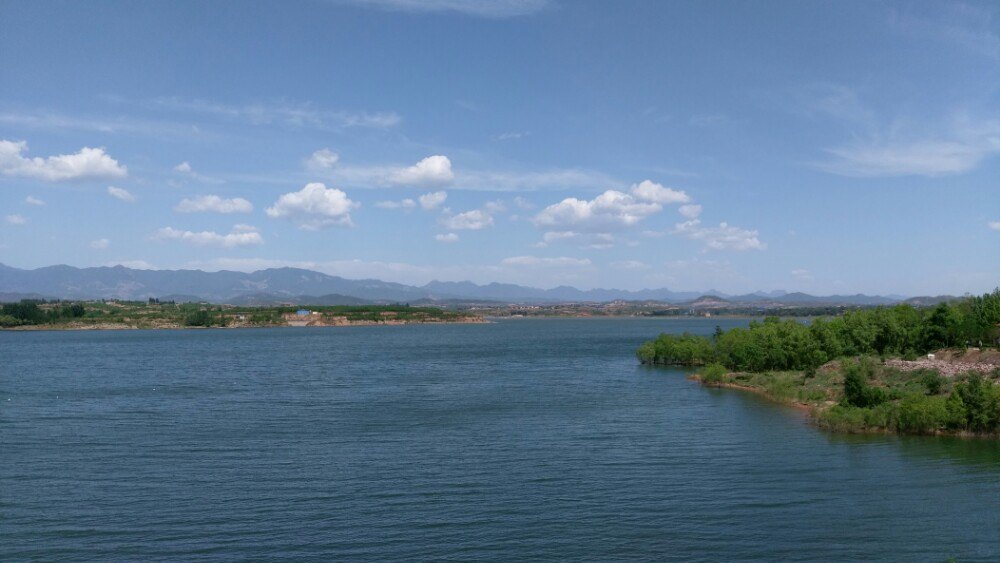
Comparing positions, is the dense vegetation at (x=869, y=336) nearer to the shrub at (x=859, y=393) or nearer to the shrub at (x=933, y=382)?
the shrub at (x=933, y=382)

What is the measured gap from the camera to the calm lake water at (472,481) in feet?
81.6

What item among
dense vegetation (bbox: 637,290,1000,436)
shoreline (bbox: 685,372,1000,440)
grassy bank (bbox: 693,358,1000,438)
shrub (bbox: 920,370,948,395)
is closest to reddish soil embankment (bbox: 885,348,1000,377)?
grassy bank (bbox: 693,358,1000,438)

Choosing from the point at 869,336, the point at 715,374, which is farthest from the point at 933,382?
the point at 869,336

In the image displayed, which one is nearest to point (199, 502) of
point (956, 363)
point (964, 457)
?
point (964, 457)

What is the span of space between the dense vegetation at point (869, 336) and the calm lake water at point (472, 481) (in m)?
15.2

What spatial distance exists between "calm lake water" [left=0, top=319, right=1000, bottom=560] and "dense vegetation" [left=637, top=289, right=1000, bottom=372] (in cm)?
1520

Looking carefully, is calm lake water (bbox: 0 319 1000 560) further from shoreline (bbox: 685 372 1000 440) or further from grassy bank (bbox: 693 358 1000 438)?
grassy bank (bbox: 693 358 1000 438)

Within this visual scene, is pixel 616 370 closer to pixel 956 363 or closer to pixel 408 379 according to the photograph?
pixel 408 379

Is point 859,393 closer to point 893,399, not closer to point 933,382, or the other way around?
point 893,399

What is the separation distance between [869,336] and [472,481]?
184 feet

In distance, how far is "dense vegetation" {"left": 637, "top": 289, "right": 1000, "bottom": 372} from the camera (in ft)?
224

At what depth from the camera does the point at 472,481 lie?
3272cm

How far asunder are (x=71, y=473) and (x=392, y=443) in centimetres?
1589

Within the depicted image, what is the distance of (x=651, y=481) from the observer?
108 ft
